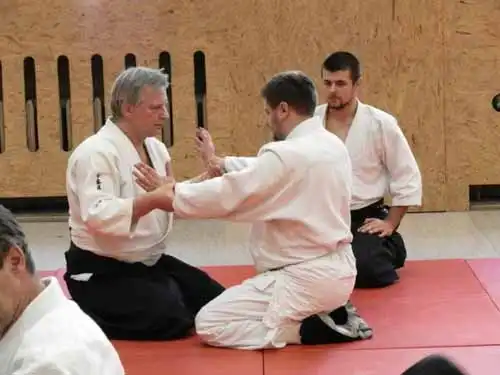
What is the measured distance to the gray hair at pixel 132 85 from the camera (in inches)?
174

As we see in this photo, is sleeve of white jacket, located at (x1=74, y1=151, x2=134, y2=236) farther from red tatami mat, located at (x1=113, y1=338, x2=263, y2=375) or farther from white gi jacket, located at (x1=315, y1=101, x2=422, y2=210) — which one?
white gi jacket, located at (x1=315, y1=101, x2=422, y2=210)

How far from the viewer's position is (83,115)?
24.3ft

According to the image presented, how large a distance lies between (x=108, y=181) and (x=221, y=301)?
691 millimetres

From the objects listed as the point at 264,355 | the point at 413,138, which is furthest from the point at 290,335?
the point at 413,138

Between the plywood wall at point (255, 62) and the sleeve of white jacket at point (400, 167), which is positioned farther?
the plywood wall at point (255, 62)

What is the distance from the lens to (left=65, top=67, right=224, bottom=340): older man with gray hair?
436 centimetres

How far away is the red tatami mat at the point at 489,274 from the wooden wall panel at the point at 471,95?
5.68 feet

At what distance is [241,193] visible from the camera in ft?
13.5

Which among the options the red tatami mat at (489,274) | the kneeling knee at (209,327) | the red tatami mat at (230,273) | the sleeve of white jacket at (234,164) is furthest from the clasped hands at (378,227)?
the kneeling knee at (209,327)

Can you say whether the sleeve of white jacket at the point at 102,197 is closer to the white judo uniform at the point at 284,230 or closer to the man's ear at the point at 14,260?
the white judo uniform at the point at 284,230

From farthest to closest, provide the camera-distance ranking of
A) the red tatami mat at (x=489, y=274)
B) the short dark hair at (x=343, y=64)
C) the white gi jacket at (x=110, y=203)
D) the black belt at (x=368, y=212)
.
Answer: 1. the black belt at (x=368, y=212)
2. the short dark hair at (x=343, y=64)
3. the red tatami mat at (x=489, y=274)
4. the white gi jacket at (x=110, y=203)

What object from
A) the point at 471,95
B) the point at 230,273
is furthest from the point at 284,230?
the point at 471,95

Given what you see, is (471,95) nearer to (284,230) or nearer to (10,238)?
(284,230)

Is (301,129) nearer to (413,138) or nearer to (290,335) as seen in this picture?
(290,335)
